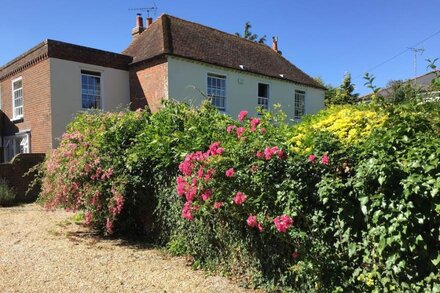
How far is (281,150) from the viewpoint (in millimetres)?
4227

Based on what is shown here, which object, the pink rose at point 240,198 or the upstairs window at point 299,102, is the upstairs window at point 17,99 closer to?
the upstairs window at point 299,102

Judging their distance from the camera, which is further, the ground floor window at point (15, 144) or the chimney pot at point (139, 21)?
the chimney pot at point (139, 21)

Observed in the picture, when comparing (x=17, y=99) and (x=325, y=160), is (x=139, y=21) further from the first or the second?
(x=325, y=160)

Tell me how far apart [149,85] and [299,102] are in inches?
419

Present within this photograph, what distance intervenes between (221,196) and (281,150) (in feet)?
2.93

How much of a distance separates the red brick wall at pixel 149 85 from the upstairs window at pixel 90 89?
1.62 m

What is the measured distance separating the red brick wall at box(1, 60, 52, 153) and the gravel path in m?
8.65

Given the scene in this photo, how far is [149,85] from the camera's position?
1731 centimetres

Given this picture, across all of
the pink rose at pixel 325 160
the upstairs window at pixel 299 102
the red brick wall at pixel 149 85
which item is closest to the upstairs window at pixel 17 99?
the red brick wall at pixel 149 85

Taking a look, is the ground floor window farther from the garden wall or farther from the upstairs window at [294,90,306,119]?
the upstairs window at [294,90,306,119]

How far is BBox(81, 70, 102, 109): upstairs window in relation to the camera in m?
16.6

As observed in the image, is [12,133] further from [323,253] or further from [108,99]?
[323,253]

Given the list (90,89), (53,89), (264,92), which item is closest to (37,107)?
(53,89)

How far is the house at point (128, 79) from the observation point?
1585 centimetres
